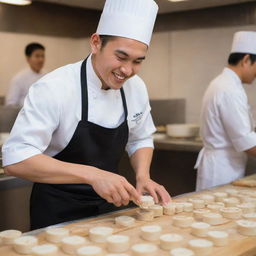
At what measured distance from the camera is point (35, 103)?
177 centimetres

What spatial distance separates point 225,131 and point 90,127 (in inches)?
49.4

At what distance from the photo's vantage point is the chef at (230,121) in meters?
2.79

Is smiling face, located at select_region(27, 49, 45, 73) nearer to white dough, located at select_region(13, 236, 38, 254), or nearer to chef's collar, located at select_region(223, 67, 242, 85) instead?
chef's collar, located at select_region(223, 67, 242, 85)

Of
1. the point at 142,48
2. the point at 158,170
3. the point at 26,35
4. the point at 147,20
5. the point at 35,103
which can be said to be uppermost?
the point at 26,35

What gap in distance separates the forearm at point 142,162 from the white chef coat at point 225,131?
792mm

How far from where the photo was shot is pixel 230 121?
2.81m

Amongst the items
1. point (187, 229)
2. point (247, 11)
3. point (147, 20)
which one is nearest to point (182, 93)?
point (247, 11)

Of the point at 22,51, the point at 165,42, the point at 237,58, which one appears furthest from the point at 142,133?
the point at 22,51

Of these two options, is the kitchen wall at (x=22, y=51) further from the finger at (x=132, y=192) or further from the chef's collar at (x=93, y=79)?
the finger at (x=132, y=192)

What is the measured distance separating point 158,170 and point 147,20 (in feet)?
8.46

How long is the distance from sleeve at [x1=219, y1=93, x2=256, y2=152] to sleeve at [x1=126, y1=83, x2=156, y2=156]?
73 centimetres

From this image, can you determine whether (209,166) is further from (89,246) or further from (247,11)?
(247,11)

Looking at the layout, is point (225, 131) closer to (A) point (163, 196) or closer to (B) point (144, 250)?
(A) point (163, 196)

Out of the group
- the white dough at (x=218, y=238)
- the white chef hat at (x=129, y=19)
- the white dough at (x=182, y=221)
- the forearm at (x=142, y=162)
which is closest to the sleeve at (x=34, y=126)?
the white chef hat at (x=129, y=19)
